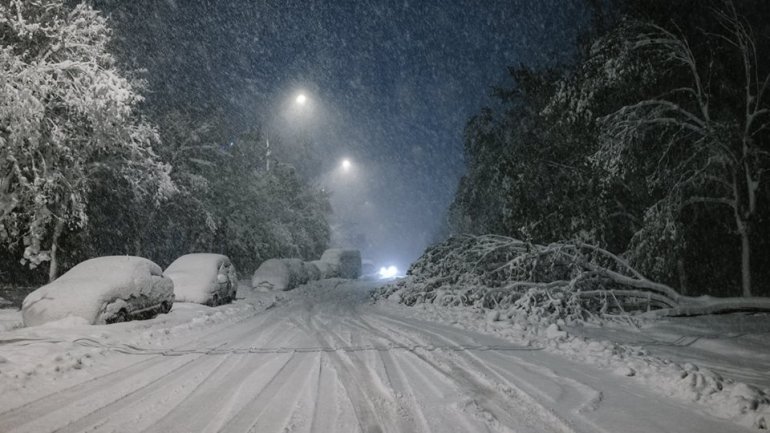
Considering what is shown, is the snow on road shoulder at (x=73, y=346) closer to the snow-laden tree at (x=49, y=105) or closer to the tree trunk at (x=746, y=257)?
the snow-laden tree at (x=49, y=105)

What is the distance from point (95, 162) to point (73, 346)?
8.54m

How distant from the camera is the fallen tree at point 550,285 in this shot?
371 inches

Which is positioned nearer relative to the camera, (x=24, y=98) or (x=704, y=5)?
(x=24, y=98)

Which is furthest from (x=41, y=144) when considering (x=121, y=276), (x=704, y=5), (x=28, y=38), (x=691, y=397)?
(x=704, y=5)

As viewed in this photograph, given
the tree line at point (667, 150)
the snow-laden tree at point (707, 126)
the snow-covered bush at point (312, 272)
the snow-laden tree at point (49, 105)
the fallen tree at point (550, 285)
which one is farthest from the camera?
the snow-covered bush at point (312, 272)

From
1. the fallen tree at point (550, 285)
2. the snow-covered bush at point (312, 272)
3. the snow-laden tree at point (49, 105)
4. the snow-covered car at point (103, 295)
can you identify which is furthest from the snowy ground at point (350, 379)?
the snow-covered bush at point (312, 272)

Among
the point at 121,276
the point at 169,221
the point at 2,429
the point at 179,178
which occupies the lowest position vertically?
the point at 2,429

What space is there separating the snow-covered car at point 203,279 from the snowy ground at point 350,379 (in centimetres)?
364

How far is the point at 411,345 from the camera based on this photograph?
263 inches

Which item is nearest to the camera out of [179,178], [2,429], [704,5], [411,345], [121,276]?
[2,429]

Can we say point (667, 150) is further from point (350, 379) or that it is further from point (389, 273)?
point (389, 273)

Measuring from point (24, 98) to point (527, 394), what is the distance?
35.0 feet

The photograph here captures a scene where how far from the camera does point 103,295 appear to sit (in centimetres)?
790

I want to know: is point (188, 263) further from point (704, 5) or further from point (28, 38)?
point (704, 5)
